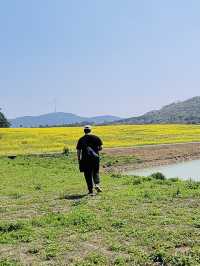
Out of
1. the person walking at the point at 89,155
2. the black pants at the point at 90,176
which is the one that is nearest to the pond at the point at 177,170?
the black pants at the point at 90,176

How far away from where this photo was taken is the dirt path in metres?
43.1

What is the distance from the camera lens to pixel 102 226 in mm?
13172

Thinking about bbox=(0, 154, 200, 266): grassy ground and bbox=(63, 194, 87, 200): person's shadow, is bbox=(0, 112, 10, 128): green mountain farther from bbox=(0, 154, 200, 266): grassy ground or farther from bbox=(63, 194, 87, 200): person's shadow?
bbox=(63, 194, 87, 200): person's shadow

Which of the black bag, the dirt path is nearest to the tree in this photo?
the dirt path

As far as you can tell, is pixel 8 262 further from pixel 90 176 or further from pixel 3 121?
pixel 3 121

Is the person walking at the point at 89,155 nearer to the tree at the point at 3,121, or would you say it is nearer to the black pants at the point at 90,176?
the black pants at the point at 90,176

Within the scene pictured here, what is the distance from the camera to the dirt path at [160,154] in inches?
1696

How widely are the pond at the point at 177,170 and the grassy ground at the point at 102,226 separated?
13.2 m

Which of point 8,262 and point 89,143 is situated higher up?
point 89,143

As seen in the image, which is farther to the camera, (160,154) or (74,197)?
(160,154)

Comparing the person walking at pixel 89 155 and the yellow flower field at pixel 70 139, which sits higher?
the person walking at pixel 89 155

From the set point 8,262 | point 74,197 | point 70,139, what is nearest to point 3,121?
point 70,139

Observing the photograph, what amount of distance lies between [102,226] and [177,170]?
26.1 metres

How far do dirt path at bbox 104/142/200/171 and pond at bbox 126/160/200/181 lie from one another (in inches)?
42.1
